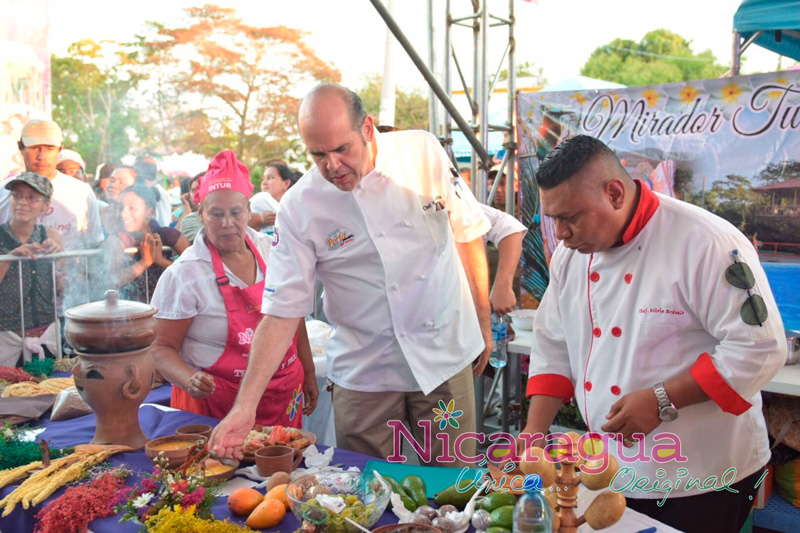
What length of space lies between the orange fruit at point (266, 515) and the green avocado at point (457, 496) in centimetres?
43

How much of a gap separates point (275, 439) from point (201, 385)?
0.50 m

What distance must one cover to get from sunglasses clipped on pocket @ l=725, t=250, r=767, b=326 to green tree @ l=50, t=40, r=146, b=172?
16.9 meters

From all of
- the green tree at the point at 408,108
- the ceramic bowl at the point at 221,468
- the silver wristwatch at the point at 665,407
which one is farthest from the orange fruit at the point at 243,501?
the green tree at the point at 408,108

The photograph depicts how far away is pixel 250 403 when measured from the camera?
2139 millimetres

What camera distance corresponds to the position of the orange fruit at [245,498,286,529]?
5.75 ft

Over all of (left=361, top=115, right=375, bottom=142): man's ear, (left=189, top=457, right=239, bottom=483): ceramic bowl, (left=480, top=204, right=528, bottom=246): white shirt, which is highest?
(left=361, top=115, right=375, bottom=142): man's ear

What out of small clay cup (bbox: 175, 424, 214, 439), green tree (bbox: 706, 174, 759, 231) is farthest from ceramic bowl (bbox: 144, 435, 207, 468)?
green tree (bbox: 706, 174, 759, 231)

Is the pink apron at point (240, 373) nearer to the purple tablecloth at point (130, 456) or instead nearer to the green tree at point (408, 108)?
the purple tablecloth at point (130, 456)

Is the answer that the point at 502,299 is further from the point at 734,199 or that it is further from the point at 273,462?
the point at 734,199

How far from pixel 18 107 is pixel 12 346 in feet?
8.79

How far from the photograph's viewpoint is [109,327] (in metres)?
2.33

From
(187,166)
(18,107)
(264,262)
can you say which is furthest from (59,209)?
(187,166)

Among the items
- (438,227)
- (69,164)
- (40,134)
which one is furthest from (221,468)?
(69,164)

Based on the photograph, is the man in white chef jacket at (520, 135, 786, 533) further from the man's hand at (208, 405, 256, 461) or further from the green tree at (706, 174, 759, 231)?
the green tree at (706, 174, 759, 231)
